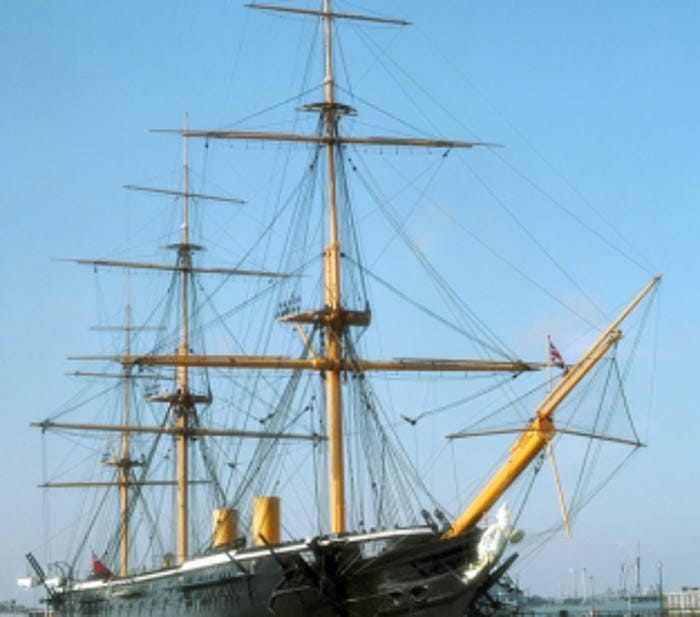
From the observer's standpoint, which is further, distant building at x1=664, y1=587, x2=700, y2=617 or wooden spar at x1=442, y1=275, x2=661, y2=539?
distant building at x1=664, y1=587, x2=700, y2=617

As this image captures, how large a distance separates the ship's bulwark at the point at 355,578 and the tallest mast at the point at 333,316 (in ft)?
15.8

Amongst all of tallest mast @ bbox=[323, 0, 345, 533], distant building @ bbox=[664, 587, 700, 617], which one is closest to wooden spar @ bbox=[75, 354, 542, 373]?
tallest mast @ bbox=[323, 0, 345, 533]

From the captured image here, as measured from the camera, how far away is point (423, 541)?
4369cm

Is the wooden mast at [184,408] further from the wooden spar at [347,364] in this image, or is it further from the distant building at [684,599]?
the distant building at [684,599]

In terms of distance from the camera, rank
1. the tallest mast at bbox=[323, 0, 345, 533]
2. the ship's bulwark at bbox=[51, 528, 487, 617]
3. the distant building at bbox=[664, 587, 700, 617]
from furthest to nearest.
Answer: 1. the distant building at bbox=[664, 587, 700, 617]
2. the tallest mast at bbox=[323, 0, 345, 533]
3. the ship's bulwark at bbox=[51, 528, 487, 617]

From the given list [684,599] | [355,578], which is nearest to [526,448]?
[355,578]

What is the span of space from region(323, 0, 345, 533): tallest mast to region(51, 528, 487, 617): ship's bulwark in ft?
15.8

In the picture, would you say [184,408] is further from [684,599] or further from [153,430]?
[684,599]

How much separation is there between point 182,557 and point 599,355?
30374 mm

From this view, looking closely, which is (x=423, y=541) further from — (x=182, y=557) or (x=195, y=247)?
(x=195, y=247)

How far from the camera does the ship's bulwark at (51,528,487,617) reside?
43.5 meters

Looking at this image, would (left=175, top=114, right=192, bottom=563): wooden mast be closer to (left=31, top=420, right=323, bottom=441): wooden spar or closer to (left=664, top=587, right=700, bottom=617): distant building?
(left=31, top=420, right=323, bottom=441): wooden spar

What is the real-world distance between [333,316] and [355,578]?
1257 centimetres

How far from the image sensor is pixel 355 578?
4431 centimetres
